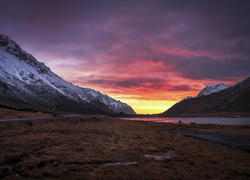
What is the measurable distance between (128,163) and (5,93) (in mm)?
163983

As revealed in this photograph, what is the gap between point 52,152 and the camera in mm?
12953

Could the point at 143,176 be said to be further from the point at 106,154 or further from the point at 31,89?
the point at 31,89

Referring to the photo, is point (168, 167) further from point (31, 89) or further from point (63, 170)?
point (31, 89)

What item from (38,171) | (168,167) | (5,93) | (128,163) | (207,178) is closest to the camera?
(207,178)

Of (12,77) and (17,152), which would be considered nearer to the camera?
(17,152)

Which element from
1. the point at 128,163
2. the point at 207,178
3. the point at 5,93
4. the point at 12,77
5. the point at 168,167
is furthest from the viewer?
the point at 12,77

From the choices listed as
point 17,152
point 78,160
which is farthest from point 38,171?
point 17,152

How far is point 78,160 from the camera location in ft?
36.2

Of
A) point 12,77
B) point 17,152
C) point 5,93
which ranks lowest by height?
point 17,152

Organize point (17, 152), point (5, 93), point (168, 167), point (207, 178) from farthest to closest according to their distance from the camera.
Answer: point (5, 93) → point (17, 152) → point (168, 167) → point (207, 178)

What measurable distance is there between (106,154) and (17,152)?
6.65 m

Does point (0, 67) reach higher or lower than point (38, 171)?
higher

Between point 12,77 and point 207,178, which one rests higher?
point 12,77

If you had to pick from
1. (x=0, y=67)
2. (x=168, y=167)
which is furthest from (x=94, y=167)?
(x=0, y=67)
